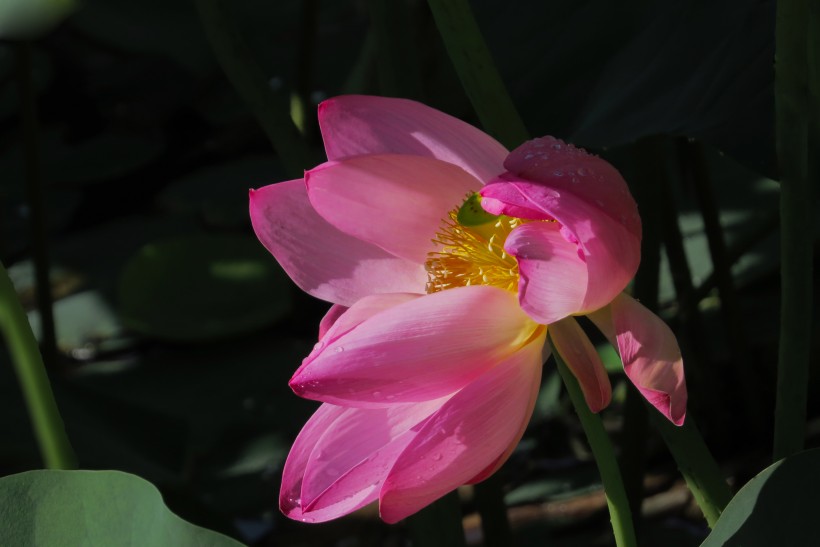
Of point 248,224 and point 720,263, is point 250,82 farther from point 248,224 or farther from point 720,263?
point 248,224

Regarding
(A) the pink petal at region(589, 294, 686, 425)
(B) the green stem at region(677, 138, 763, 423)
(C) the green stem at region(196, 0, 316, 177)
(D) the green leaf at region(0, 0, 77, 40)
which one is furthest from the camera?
(B) the green stem at region(677, 138, 763, 423)

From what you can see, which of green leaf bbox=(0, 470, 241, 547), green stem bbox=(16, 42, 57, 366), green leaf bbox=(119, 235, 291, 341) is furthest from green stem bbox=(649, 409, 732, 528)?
green leaf bbox=(119, 235, 291, 341)

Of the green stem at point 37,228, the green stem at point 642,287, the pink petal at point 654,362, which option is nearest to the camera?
the pink petal at point 654,362

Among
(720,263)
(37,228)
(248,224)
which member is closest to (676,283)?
(720,263)

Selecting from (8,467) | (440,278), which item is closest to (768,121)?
(440,278)

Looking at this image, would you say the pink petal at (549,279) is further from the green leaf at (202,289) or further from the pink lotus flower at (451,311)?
the green leaf at (202,289)

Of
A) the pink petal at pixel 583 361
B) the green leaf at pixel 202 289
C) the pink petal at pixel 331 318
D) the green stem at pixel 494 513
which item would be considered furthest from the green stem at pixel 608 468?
the green leaf at pixel 202 289

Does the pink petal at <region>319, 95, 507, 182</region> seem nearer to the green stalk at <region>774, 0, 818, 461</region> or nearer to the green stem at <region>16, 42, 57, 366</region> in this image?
the green stalk at <region>774, 0, 818, 461</region>
